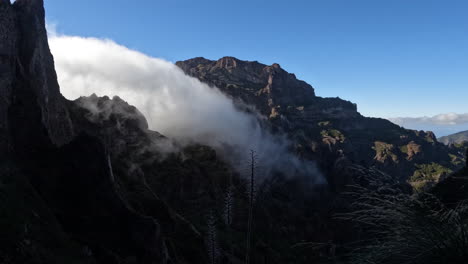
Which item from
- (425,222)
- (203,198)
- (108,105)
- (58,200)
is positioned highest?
(108,105)

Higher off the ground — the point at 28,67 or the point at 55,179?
the point at 28,67

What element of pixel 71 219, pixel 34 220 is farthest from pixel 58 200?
pixel 34 220

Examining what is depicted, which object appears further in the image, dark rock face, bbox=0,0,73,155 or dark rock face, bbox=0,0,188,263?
dark rock face, bbox=0,0,73,155

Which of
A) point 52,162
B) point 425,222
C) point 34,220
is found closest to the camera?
point 425,222

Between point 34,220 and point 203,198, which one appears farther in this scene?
point 203,198

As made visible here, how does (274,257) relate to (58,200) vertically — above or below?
below

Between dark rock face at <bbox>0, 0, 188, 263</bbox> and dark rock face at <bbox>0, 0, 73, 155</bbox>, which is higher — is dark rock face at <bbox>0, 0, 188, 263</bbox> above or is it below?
below

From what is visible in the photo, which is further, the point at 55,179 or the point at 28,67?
the point at 28,67

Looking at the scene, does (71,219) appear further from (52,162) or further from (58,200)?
(52,162)

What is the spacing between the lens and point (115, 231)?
60812 mm

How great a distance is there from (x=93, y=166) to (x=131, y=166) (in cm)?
4774

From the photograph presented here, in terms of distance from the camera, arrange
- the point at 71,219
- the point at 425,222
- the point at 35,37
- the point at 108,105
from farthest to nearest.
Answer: the point at 108,105
the point at 35,37
the point at 71,219
the point at 425,222

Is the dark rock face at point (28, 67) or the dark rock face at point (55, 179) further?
the dark rock face at point (28, 67)

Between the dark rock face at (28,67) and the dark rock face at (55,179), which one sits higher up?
the dark rock face at (28,67)
